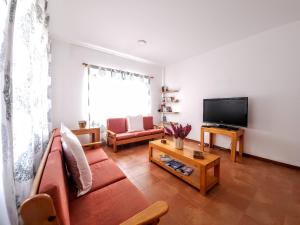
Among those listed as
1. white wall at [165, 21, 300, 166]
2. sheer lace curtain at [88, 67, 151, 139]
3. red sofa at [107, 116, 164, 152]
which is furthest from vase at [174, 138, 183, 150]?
sheer lace curtain at [88, 67, 151, 139]

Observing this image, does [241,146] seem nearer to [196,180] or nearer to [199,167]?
[196,180]

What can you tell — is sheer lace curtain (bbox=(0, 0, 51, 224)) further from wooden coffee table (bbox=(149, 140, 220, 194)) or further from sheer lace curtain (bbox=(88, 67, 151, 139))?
sheer lace curtain (bbox=(88, 67, 151, 139))

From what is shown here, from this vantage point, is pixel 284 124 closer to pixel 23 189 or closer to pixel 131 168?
pixel 131 168

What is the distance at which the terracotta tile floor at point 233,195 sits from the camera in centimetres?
140

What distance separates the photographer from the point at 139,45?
125 inches

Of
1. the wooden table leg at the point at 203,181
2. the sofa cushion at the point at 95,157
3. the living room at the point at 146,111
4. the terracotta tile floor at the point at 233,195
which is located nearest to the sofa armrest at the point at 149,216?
the living room at the point at 146,111

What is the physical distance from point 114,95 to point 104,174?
102 inches

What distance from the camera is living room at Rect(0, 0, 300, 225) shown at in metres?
0.76

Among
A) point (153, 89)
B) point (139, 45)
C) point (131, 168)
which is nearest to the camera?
point (131, 168)

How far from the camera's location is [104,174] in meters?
1.47

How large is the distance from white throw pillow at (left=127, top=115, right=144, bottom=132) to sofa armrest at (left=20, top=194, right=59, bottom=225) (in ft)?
10.3

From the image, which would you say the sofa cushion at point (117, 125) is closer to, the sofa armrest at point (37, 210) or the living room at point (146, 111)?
the living room at point (146, 111)

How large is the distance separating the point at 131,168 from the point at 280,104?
9.83ft

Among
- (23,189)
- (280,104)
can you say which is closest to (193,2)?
(280,104)
